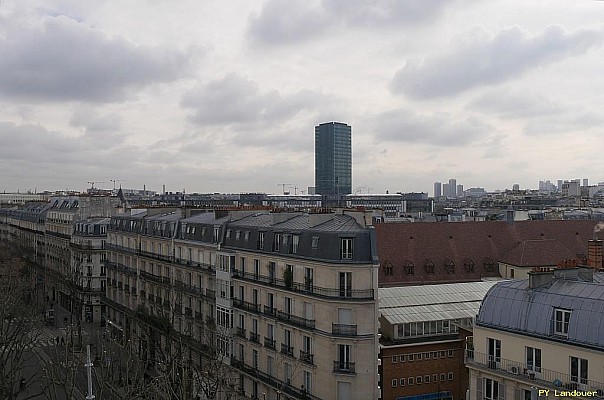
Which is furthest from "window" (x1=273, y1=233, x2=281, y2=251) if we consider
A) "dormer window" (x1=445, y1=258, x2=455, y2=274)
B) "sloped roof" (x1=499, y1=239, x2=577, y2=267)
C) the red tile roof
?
"sloped roof" (x1=499, y1=239, x2=577, y2=267)

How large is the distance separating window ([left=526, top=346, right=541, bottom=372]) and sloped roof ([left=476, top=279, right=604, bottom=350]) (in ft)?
2.18

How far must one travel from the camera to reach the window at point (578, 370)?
2237 centimetres

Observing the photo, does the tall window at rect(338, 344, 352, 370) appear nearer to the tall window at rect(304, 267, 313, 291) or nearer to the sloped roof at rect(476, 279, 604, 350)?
the tall window at rect(304, 267, 313, 291)

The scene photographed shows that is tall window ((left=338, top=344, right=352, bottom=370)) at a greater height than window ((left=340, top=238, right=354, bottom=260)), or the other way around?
window ((left=340, top=238, right=354, bottom=260))

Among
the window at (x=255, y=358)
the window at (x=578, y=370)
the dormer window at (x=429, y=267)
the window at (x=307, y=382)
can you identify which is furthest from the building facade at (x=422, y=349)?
the dormer window at (x=429, y=267)

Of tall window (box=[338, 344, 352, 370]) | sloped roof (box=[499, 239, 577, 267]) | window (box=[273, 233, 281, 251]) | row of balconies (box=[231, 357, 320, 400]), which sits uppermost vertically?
window (box=[273, 233, 281, 251])

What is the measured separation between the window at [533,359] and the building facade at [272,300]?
977 cm

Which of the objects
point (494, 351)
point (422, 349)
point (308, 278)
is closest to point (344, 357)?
point (308, 278)

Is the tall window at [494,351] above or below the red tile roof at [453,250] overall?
below

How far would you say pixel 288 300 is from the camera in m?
36.3

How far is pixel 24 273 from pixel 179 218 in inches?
1452

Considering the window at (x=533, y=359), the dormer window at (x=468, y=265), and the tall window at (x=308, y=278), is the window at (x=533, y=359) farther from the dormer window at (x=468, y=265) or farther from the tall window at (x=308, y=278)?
the dormer window at (x=468, y=265)

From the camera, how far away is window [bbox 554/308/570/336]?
23.3 meters

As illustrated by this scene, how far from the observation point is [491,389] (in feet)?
84.3
